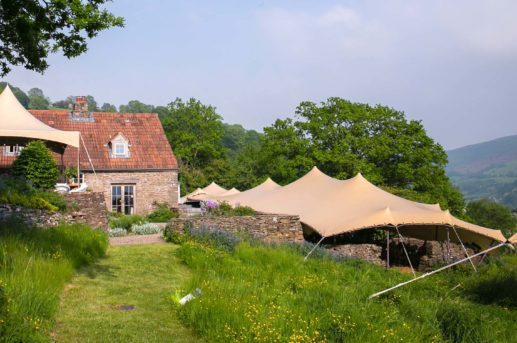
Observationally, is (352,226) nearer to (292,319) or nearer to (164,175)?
(292,319)

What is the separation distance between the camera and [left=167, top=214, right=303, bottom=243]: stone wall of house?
51.9 feet

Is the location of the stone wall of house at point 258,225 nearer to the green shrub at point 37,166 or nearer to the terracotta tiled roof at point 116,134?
the green shrub at point 37,166

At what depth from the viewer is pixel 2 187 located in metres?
13.9

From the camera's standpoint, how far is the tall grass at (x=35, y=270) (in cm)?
606

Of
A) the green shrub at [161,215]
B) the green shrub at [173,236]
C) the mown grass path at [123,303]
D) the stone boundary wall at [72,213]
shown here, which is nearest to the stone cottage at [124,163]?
the green shrub at [161,215]

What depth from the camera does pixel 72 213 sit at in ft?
49.2

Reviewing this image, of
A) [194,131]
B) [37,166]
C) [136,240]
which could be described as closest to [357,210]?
[136,240]

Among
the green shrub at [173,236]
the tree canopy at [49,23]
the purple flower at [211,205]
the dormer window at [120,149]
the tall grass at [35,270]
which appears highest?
the tree canopy at [49,23]

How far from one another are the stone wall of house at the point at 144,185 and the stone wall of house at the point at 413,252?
472 inches

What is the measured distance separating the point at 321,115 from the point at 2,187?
27.2m

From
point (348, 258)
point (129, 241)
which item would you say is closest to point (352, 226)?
point (348, 258)

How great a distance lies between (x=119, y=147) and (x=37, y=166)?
986 centimetres

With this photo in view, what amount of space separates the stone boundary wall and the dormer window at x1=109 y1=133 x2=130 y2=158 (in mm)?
11317

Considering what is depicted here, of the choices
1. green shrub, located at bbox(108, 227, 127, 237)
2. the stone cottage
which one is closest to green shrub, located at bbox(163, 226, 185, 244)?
green shrub, located at bbox(108, 227, 127, 237)
